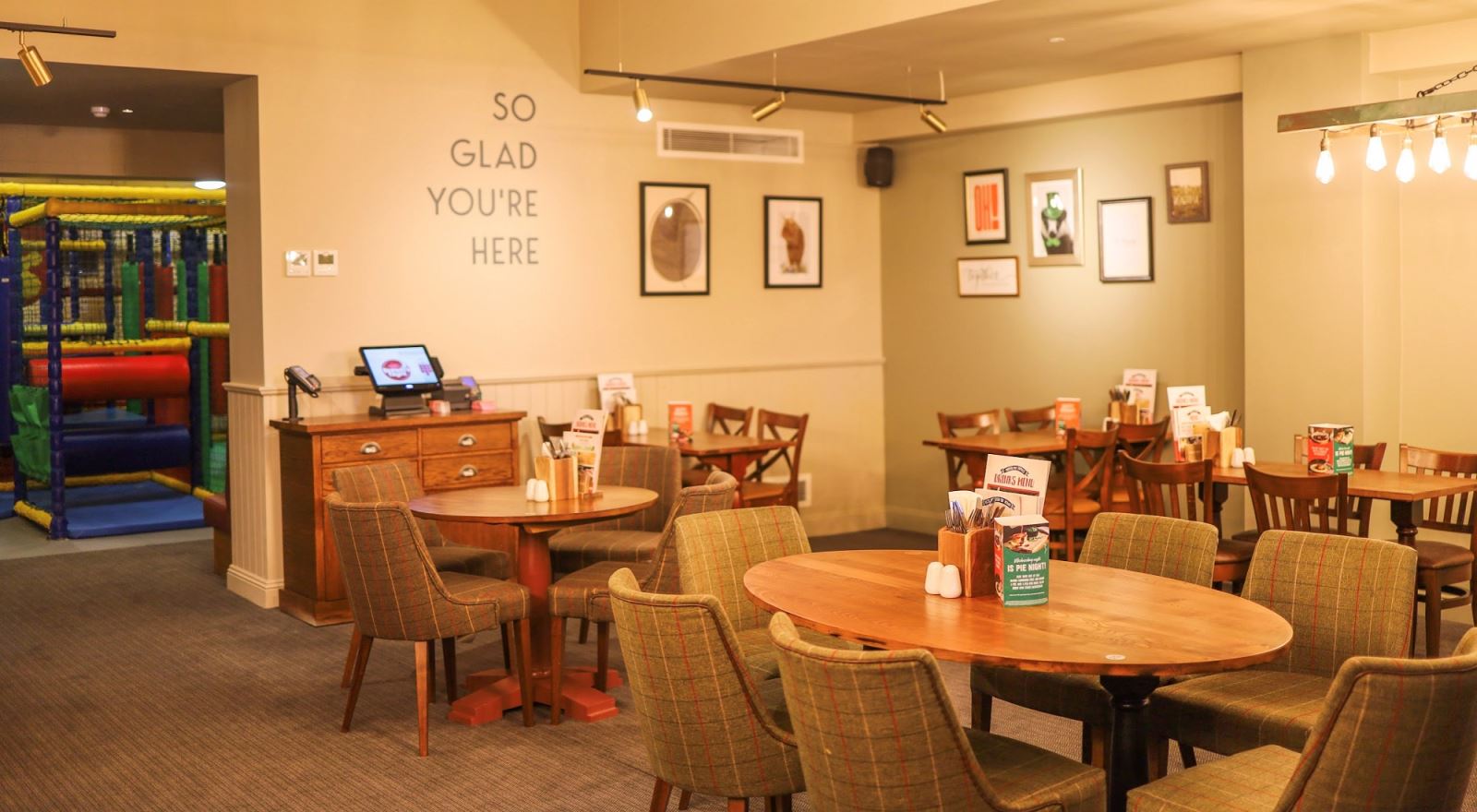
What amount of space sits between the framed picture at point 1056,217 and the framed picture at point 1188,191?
598 millimetres

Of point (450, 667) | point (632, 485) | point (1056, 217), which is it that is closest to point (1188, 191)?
point (1056, 217)

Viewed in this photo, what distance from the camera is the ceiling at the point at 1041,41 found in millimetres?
6043

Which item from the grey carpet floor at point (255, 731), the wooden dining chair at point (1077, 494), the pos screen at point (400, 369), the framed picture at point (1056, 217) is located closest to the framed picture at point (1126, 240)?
the framed picture at point (1056, 217)

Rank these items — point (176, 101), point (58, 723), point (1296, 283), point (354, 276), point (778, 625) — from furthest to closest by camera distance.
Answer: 1. point (176, 101)
2. point (354, 276)
3. point (1296, 283)
4. point (58, 723)
5. point (778, 625)

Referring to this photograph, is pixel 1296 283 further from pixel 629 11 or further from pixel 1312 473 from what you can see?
pixel 629 11

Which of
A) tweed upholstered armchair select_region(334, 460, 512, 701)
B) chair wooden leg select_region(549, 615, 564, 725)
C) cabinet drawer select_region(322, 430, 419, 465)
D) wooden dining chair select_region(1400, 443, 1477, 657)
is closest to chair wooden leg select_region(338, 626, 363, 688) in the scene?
tweed upholstered armchair select_region(334, 460, 512, 701)

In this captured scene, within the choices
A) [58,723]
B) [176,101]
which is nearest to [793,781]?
[58,723]

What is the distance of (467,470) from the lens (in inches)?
284

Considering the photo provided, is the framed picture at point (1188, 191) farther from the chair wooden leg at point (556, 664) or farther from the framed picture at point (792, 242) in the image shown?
the chair wooden leg at point (556, 664)

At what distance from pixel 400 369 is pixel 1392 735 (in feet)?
18.3

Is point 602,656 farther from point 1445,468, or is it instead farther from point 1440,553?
point 1445,468

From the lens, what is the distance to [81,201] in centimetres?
1000

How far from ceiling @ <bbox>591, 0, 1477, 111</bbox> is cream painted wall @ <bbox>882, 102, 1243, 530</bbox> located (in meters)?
0.44

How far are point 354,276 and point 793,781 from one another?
485 centimetres
